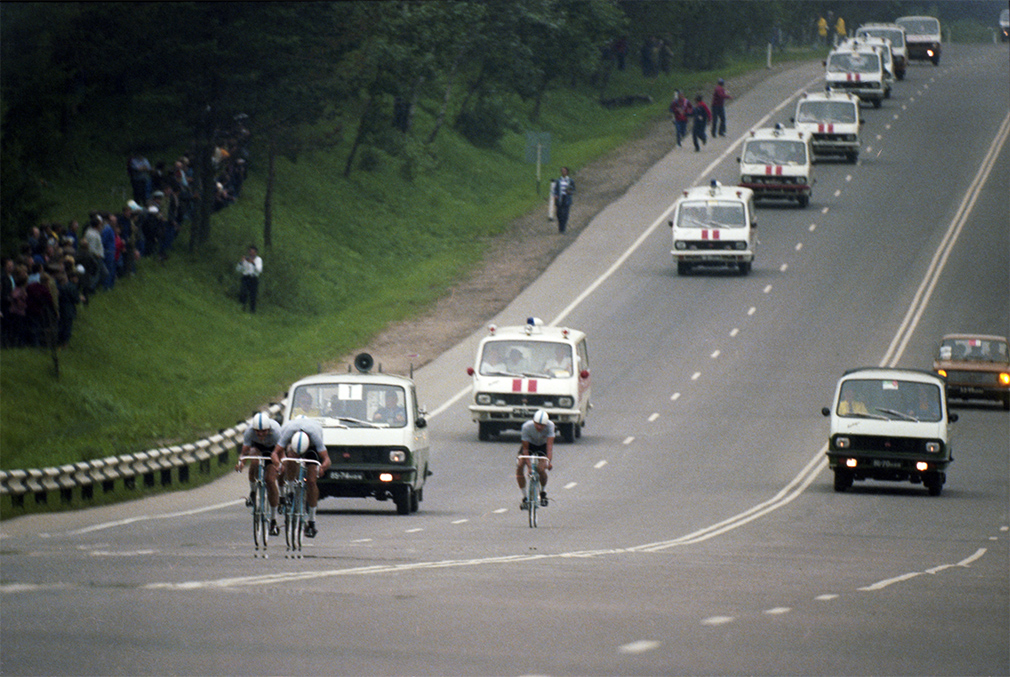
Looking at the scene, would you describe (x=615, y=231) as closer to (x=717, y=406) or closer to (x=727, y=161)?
(x=727, y=161)

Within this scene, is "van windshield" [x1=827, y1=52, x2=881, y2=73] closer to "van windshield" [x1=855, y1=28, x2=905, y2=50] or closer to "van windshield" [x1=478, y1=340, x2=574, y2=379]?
"van windshield" [x1=855, y1=28, x2=905, y2=50]

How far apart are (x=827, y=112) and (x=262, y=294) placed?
24.4 m

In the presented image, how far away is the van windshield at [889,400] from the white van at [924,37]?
225 ft

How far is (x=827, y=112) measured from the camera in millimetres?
62281

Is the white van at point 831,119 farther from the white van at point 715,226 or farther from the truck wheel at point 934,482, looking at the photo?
the truck wheel at point 934,482

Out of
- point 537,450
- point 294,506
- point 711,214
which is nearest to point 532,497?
point 537,450

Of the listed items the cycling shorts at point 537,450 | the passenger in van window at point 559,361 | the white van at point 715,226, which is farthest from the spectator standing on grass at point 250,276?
the cycling shorts at point 537,450

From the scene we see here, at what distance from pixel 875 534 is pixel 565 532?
4.18m

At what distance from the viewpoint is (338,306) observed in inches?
1892

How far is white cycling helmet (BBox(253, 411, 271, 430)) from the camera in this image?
55.0ft

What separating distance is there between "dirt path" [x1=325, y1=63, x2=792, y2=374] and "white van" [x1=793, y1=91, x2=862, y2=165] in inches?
233

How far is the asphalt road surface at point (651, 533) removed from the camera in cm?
1235

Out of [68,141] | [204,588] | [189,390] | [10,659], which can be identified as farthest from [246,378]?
[10,659]

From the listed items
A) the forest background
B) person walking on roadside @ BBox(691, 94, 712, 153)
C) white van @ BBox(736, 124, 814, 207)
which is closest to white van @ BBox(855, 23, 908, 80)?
the forest background
